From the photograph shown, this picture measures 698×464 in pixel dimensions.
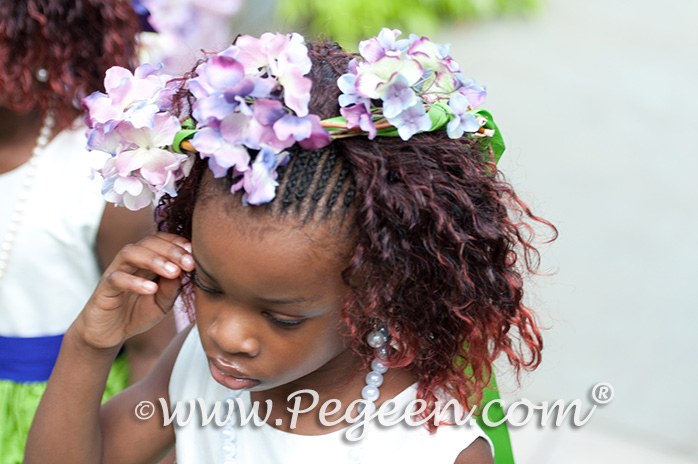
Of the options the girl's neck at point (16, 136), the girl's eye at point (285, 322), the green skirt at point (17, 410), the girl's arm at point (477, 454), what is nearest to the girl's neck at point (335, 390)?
the girl's arm at point (477, 454)

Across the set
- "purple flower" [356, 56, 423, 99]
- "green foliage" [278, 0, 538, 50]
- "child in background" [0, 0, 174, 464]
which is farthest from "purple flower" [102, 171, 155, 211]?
"green foliage" [278, 0, 538, 50]

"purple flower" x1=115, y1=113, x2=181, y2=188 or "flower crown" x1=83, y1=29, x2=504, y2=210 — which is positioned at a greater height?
"flower crown" x1=83, y1=29, x2=504, y2=210

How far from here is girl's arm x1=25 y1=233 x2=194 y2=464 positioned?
172 centimetres

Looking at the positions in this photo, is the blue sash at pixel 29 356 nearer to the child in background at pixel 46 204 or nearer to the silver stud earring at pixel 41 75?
the child in background at pixel 46 204

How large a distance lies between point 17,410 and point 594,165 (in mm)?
3750

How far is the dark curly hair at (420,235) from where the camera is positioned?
145 centimetres

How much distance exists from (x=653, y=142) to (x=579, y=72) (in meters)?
0.92

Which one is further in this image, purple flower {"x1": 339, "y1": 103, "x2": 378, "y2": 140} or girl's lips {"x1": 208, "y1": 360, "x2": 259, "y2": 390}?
girl's lips {"x1": 208, "y1": 360, "x2": 259, "y2": 390}

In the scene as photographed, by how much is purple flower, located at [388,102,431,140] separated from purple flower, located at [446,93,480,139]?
3.0 inches

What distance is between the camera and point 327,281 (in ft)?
4.80

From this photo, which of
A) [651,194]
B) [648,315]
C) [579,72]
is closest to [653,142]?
[651,194]

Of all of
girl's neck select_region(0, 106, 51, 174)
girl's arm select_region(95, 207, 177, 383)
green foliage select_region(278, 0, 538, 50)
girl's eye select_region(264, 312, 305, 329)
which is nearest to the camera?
girl's eye select_region(264, 312, 305, 329)

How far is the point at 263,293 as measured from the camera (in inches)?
56.1

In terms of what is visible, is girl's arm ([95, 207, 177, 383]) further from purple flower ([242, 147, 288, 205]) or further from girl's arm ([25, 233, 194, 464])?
purple flower ([242, 147, 288, 205])
